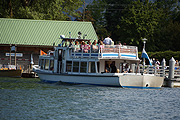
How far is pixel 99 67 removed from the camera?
34250 millimetres

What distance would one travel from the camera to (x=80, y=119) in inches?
762

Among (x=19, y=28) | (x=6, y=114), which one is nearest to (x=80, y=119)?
(x=6, y=114)

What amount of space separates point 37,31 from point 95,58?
67.8 ft

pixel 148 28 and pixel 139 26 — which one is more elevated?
pixel 139 26

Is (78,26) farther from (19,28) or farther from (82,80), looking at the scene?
(82,80)

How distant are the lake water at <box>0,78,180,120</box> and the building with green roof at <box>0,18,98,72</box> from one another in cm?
1919

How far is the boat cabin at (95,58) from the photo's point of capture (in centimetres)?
3297

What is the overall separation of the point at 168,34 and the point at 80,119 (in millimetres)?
53781

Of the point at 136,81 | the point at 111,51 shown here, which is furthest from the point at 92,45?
the point at 136,81

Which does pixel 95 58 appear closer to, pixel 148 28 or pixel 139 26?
pixel 139 26

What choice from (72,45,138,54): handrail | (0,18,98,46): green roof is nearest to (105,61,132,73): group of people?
(72,45,138,54): handrail

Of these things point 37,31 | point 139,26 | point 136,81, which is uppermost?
point 139,26

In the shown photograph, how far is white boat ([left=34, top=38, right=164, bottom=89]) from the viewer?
105ft

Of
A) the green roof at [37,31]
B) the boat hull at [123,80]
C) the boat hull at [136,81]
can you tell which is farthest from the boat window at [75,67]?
the green roof at [37,31]
